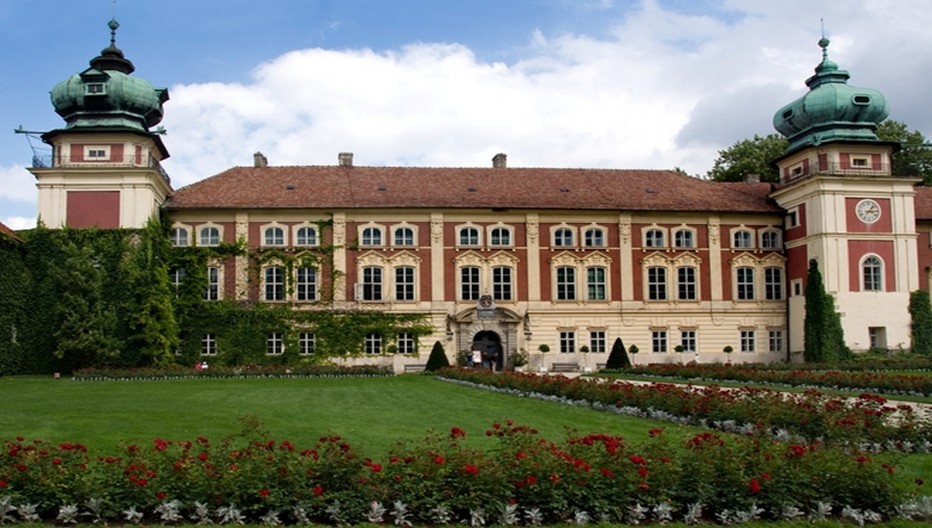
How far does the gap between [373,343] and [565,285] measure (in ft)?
30.8

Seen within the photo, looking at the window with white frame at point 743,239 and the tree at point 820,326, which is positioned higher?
the window with white frame at point 743,239

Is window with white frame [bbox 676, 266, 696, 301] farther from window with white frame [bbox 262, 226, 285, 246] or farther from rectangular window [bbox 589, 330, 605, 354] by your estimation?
window with white frame [bbox 262, 226, 285, 246]

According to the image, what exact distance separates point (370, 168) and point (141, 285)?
1273 centimetres

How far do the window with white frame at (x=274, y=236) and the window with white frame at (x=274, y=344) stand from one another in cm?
414

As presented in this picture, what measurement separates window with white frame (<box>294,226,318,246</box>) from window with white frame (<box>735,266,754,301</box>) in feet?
66.7

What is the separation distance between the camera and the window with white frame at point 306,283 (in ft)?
135

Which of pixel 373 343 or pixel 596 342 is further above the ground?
A: pixel 373 343

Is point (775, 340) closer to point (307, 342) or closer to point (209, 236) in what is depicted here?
point (307, 342)

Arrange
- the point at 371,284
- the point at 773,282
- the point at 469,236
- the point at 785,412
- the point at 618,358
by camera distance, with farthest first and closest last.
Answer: the point at 773,282, the point at 469,236, the point at 371,284, the point at 618,358, the point at 785,412

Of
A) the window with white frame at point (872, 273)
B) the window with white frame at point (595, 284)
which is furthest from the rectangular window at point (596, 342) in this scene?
the window with white frame at point (872, 273)

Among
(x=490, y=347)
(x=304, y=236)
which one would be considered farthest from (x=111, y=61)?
(x=490, y=347)

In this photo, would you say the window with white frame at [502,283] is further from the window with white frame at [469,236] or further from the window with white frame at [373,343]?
the window with white frame at [373,343]

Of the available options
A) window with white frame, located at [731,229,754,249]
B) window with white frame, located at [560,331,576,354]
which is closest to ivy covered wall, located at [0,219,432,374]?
A: window with white frame, located at [560,331,576,354]

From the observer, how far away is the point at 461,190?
42.9 m
